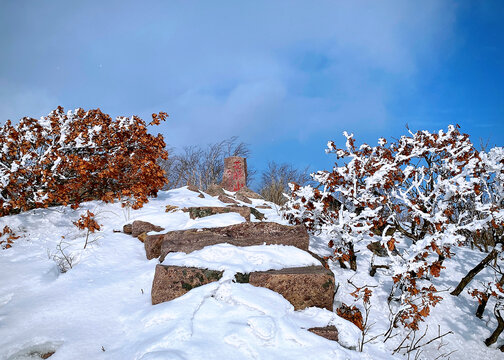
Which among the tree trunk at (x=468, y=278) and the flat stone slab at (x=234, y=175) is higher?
the flat stone slab at (x=234, y=175)

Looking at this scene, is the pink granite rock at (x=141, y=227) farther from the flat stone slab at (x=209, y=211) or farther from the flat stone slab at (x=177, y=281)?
the flat stone slab at (x=177, y=281)

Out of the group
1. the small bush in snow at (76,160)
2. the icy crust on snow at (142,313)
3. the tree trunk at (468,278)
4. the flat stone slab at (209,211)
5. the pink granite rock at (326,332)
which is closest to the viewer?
the icy crust on snow at (142,313)

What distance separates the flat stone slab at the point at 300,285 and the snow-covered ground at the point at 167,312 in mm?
97

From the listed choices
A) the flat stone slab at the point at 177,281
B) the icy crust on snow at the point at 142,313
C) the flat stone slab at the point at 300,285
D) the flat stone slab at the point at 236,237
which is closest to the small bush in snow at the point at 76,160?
the icy crust on snow at the point at 142,313

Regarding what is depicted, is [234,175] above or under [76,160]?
above

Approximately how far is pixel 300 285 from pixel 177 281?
1.14 m

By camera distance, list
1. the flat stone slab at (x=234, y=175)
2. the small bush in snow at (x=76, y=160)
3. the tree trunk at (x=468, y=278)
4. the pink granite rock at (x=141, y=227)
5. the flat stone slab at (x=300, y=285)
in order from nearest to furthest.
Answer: the flat stone slab at (x=300, y=285) → the tree trunk at (x=468, y=278) → the pink granite rock at (x=141, y=227) → the small bush in snow at (x=76, y=160) → the flat stone slab at (x=234, y=175)

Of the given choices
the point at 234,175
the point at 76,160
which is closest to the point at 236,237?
the point at 76,160

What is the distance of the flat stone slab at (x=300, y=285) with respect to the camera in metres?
2.87

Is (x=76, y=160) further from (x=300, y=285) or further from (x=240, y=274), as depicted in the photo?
(x=300, y=285)

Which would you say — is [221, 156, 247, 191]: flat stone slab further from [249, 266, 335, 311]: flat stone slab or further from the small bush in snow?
[249, 266, 335, 311]: flat stone slab

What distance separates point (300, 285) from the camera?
2.90 meters

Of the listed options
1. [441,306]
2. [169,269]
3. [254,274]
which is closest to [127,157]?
[169,269]

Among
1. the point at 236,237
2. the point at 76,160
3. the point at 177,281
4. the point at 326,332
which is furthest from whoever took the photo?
the point at 76,160
